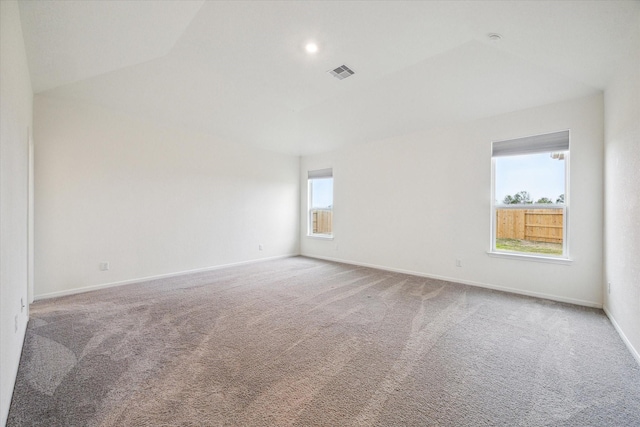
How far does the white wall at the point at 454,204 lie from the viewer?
10.8ft

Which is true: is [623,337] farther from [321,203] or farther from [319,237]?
[321,203]

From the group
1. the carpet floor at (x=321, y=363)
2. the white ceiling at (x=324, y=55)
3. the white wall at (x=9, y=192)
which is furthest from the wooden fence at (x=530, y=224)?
the white wall at (x=9, y=192)

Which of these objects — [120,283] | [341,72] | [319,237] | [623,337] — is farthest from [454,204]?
[120,283]

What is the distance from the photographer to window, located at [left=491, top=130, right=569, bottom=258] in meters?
3.54

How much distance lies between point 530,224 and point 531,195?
0.41 meters

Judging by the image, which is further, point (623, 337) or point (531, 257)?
point (531, 257)

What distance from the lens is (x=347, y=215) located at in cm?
588

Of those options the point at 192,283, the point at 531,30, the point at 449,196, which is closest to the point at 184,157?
the point at 192,283

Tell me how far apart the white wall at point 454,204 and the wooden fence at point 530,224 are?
195 millimetres

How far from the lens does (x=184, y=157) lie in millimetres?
4797

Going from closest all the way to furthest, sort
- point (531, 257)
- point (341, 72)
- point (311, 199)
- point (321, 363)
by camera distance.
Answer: point (321, 363) < point (341, 72) < point (531, 257) < point (311, 199)

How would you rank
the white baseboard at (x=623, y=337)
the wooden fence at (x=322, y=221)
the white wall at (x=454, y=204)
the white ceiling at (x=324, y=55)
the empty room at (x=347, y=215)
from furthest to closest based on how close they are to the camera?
the wooden fence at (x=322, y=221)
the white wall at (x=454, y=204)
the white ceiling at (x=324, y=55)
the white baseboard at (x=623, y=337)
the empty room at (x=347, y=215)

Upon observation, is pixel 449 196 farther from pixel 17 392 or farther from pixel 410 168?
pixel 17 392

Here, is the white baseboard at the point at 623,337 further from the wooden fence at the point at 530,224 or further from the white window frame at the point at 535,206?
the wooden fence at the point at 530,224
